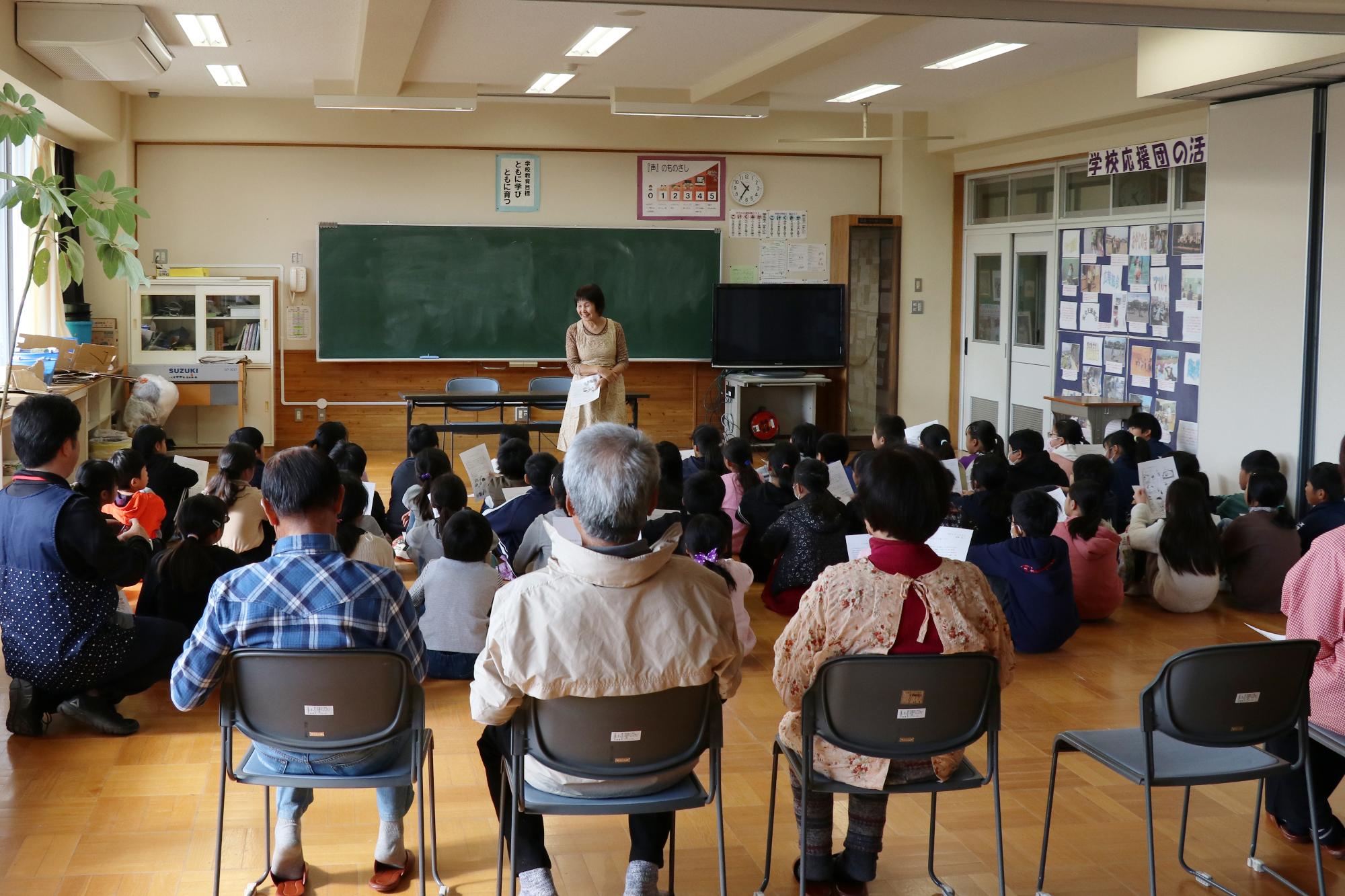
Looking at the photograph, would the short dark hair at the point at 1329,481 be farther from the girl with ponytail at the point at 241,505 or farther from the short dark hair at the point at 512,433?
the girl with ponytail at the point at 241,505

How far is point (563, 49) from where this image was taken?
24.9 ft

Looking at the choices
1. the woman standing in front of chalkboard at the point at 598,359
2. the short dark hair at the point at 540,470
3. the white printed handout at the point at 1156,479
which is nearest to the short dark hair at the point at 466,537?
the short dark hair at the point at 540,470

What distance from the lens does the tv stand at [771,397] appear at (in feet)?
33.8

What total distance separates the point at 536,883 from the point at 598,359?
5.14 metres

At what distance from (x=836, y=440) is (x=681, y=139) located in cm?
494

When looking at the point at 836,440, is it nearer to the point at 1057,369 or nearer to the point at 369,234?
the point at 1057,369

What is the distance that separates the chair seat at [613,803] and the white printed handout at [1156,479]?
164 inches

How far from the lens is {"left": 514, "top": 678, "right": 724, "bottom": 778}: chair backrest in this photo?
7.34ft

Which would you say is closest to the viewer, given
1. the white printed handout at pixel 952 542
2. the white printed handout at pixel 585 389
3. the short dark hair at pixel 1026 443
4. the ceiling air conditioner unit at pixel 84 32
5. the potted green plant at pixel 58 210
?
the white printed handout at pixel 952 542

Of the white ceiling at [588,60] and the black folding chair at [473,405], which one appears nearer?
the white ceiling at [588,60]

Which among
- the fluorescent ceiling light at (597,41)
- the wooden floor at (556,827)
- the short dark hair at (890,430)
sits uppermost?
the fluorescent ceiling light at (597,41)

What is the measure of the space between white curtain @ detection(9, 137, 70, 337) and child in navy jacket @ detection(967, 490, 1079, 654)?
643cm

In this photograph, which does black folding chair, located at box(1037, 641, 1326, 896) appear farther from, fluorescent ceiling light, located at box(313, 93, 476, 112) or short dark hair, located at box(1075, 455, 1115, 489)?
fluorescent ceiling light, located at box(313, 93, 476, 112)

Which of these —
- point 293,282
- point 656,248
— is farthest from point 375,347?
point 656,248
